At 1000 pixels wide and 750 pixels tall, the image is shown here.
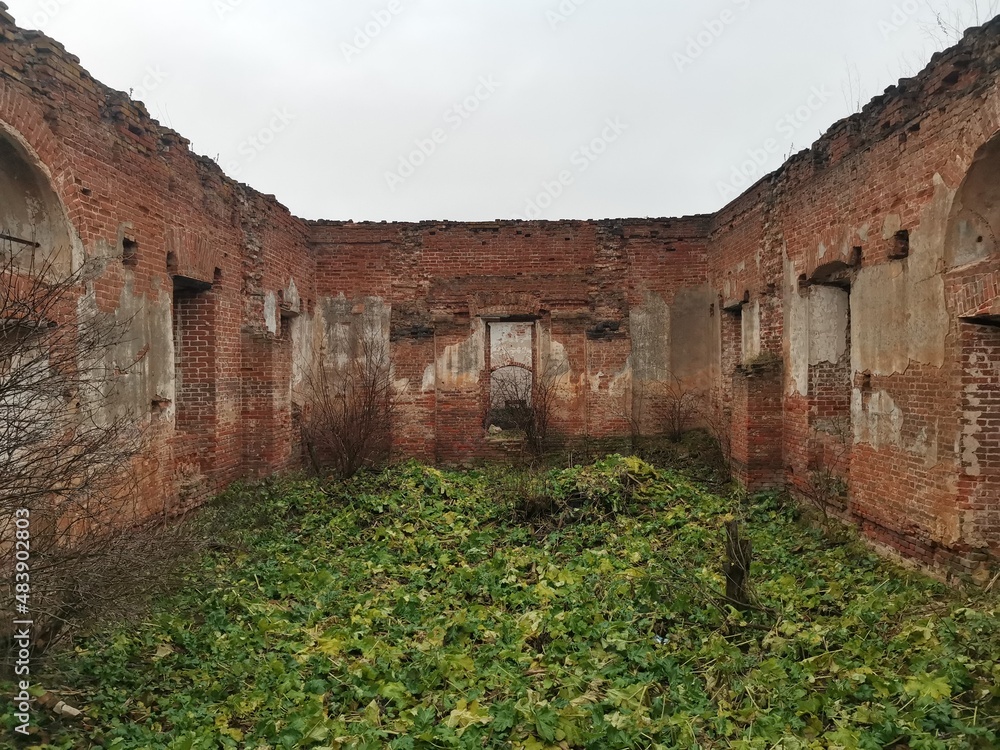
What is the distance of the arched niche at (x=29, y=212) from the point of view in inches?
210

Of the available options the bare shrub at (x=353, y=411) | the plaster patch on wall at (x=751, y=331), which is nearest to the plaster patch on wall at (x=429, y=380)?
the bare shrub at (x=353, y=411)

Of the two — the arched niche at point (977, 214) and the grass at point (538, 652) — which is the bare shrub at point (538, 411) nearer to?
the grass at point (538, 652)

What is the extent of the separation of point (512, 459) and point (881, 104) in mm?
7864

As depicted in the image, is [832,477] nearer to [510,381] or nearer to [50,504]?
[50,504]

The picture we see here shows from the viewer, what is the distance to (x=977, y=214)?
546cm

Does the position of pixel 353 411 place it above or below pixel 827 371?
below

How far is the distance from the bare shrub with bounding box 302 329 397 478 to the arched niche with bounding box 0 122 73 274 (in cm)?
456

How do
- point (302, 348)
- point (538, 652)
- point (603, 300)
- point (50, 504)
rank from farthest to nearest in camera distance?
point (603, 300), point (302, 348), point (538, 652), point (50, 504)

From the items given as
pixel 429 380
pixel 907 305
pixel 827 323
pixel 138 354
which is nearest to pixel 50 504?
pixel 138 354

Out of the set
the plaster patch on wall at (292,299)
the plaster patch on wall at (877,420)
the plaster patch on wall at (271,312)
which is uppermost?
the plaster patch on wall at (292,299)

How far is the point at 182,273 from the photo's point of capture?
7664 mm

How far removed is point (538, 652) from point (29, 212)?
579 cm

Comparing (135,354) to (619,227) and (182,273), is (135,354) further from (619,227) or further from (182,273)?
(619,227)

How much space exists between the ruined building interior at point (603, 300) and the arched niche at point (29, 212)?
0.02 metres
